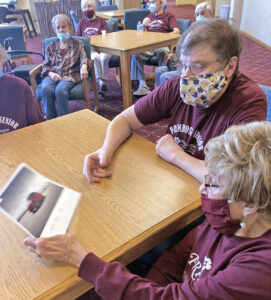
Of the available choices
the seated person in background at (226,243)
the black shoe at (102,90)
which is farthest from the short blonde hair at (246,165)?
the black shoe at (102,90)

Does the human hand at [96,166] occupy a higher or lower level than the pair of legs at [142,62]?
higher

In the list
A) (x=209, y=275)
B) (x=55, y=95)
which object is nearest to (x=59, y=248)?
(x=209, y=275)

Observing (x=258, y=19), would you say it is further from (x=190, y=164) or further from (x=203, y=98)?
(x=190, y=164)

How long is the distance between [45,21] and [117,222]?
562cm

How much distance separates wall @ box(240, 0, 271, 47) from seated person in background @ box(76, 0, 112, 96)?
12.4 feet

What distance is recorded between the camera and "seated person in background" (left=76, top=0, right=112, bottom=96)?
376 cm

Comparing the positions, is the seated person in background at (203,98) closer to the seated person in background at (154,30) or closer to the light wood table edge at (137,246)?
the light wood table edge at (137,246)

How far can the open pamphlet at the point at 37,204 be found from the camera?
795 mm

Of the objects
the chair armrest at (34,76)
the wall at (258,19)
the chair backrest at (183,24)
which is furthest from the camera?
the wall at (258,19)

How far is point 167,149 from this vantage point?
1130mm

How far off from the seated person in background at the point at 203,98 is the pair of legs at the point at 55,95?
169cm

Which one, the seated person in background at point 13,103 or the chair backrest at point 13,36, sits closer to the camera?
the seated person in background at point 13,103

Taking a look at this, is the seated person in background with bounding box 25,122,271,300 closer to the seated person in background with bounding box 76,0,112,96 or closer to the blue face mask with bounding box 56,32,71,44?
the blue face mask with bounding box 56,32,71,44

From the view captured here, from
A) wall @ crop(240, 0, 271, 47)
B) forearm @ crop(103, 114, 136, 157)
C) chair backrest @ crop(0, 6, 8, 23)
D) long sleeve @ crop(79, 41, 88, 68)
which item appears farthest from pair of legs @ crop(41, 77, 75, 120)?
chair backrest @ crop(0, 6, 8, 23)
